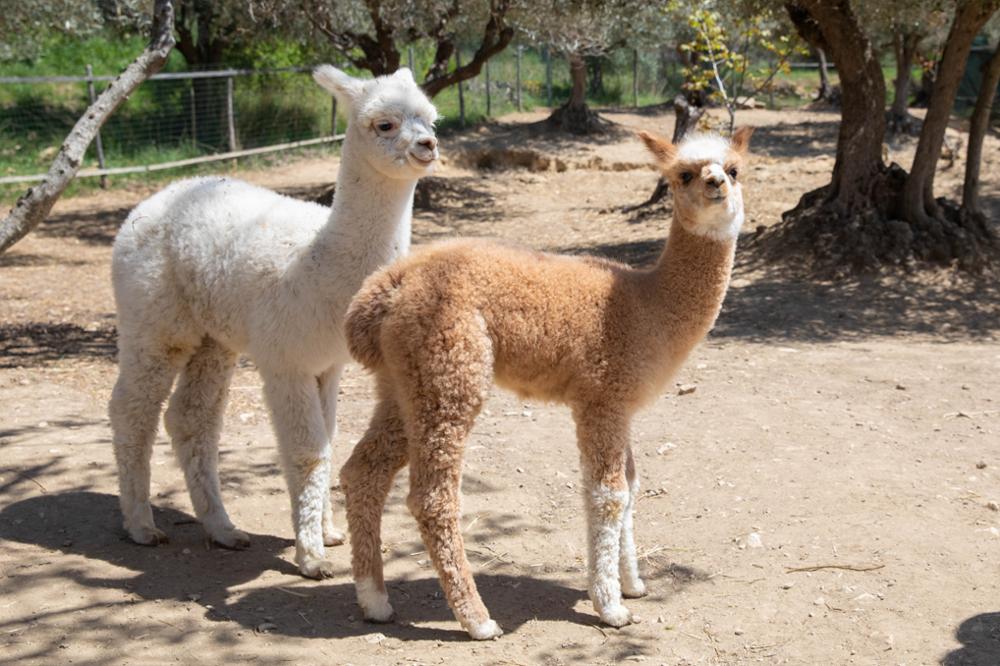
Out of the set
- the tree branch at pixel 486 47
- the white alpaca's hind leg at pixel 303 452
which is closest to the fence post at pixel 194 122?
the tree branch at pixel 486 47

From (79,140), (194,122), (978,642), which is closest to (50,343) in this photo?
(79,140)

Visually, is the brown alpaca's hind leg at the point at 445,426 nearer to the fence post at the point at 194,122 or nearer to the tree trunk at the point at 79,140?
the tree trunk at the point at 79,140

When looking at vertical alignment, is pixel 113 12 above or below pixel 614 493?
above

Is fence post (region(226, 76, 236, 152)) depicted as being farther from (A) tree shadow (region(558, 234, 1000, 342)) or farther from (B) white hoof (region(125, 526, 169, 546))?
(B) white hoof (region(125, 526, 169, 546))

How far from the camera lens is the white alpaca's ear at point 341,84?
4.73m

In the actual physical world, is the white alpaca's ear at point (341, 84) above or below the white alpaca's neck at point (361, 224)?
above

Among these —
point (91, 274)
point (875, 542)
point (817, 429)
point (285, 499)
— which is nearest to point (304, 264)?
point (285, 499)

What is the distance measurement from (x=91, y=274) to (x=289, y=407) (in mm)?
A: 8109

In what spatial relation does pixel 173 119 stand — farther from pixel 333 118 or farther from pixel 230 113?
pixel 333 118

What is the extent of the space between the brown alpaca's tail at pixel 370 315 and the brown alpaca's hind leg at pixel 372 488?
8.4 inches

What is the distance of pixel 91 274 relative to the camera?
1177 centimetres

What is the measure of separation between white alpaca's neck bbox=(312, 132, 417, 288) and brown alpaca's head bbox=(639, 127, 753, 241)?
115 cm

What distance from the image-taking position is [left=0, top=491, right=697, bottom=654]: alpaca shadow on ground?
4254mm

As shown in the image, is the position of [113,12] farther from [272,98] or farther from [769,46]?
[769,46]
